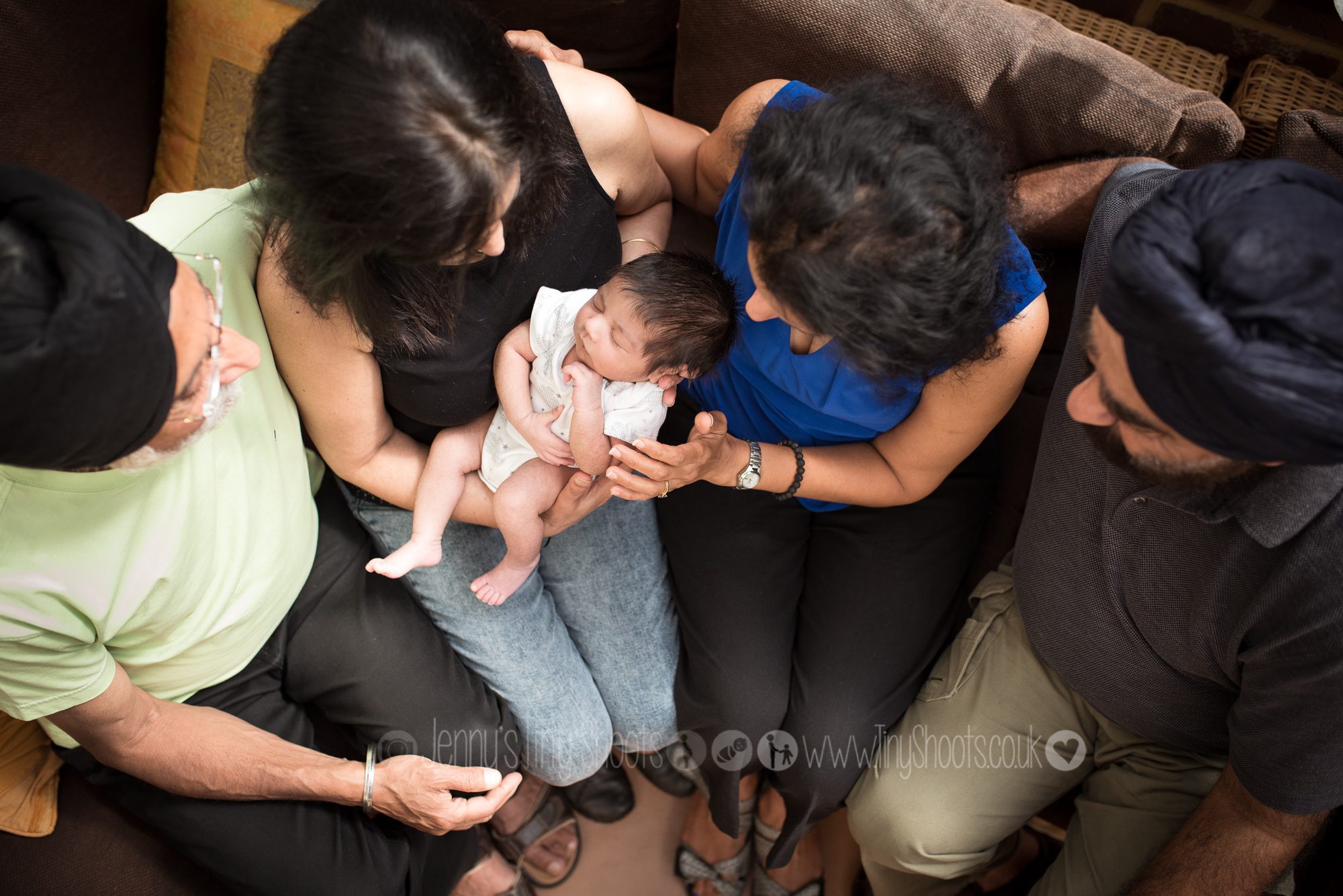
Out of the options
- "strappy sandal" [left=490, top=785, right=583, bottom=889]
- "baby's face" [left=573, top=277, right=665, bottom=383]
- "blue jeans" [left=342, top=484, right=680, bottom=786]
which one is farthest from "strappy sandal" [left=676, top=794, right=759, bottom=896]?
"baby's face" [left=573, top=277, right=665, bottom=383]

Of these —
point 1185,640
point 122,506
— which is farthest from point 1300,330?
point 122,506

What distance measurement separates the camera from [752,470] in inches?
56.6

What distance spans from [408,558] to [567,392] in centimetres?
41

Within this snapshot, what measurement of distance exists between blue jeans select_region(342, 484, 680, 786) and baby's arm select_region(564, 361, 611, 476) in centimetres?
34

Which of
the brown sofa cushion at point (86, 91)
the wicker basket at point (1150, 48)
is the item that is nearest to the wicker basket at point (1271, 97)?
the wicker basket at point (1150, 48)

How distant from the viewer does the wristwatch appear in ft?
4.71

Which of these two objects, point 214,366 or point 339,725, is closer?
point 214,366

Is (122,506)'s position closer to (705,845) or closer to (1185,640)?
(705,845)

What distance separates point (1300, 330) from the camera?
2.62 ft

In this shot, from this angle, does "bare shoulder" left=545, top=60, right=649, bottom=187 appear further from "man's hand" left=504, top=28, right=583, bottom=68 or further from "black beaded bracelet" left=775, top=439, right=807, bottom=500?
"black beaded bracelet" left=775, top=439, right=807, bottom=500

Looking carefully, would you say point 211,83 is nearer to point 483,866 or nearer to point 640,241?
point 640,241

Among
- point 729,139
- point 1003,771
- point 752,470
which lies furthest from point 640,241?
point 1003,771

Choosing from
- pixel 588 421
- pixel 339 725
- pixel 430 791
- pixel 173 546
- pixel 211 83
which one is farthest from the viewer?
pixel 211 83

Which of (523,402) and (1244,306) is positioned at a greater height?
(1244,306)
